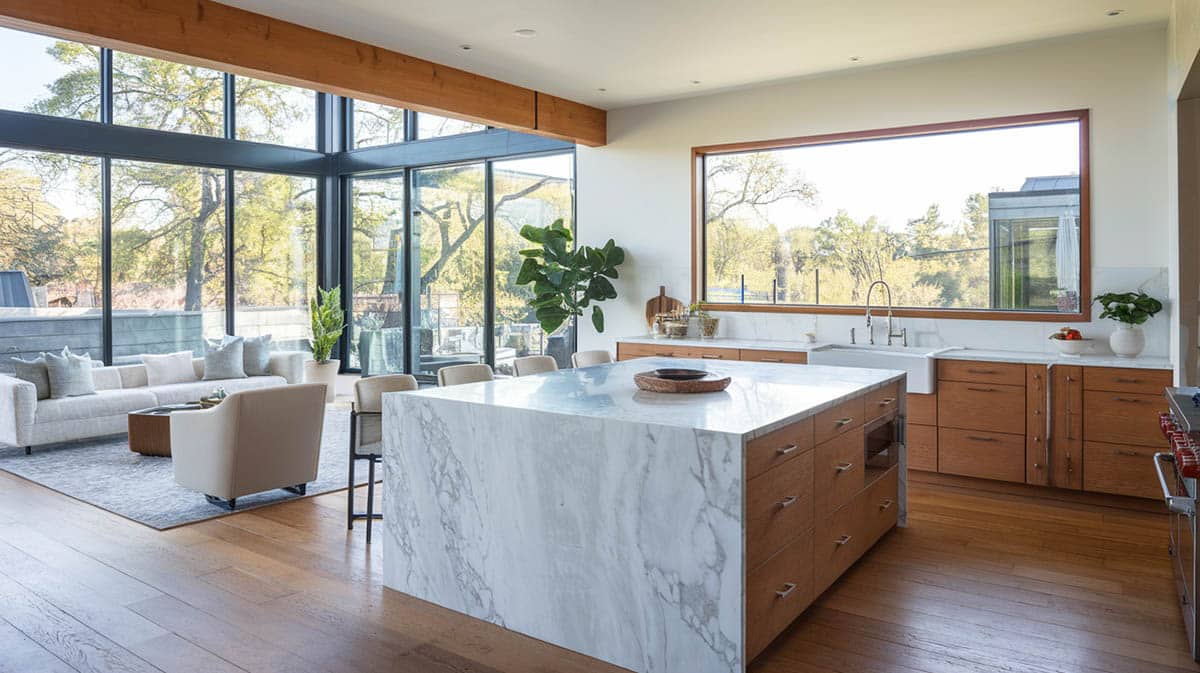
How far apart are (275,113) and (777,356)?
653 cm

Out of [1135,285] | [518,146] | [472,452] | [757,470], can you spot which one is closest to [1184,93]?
[1135,285]

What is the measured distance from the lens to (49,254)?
7590 millimetres

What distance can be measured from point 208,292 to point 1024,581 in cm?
811

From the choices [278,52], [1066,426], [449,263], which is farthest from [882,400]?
[449,263]

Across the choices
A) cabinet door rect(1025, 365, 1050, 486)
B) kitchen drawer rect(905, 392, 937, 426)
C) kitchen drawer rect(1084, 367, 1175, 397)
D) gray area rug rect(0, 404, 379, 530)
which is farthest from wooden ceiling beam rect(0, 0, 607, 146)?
kitchen drawer rect(1084, 367, 1175, 397)

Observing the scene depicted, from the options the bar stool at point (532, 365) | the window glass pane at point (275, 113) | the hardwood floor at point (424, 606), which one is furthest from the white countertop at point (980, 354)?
the window glass pane at point (275, 113)

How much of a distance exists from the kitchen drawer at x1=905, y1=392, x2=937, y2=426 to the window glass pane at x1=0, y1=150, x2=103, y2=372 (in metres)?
7.24

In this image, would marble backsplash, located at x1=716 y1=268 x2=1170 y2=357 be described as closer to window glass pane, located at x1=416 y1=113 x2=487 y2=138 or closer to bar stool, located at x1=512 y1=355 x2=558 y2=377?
bar stool, located at x1=512 y1=355 x2=558 y2=377

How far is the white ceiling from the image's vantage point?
469cm

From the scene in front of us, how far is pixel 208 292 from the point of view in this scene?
888cm

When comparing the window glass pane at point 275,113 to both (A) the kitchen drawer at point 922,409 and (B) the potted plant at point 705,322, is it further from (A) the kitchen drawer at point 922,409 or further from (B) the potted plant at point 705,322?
(A) the kitchen drawer at point 922,409

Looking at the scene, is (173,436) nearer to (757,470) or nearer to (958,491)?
(757,470)

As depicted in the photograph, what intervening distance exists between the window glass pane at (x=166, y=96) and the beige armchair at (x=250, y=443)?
447cm

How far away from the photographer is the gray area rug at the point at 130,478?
493 centimetres
